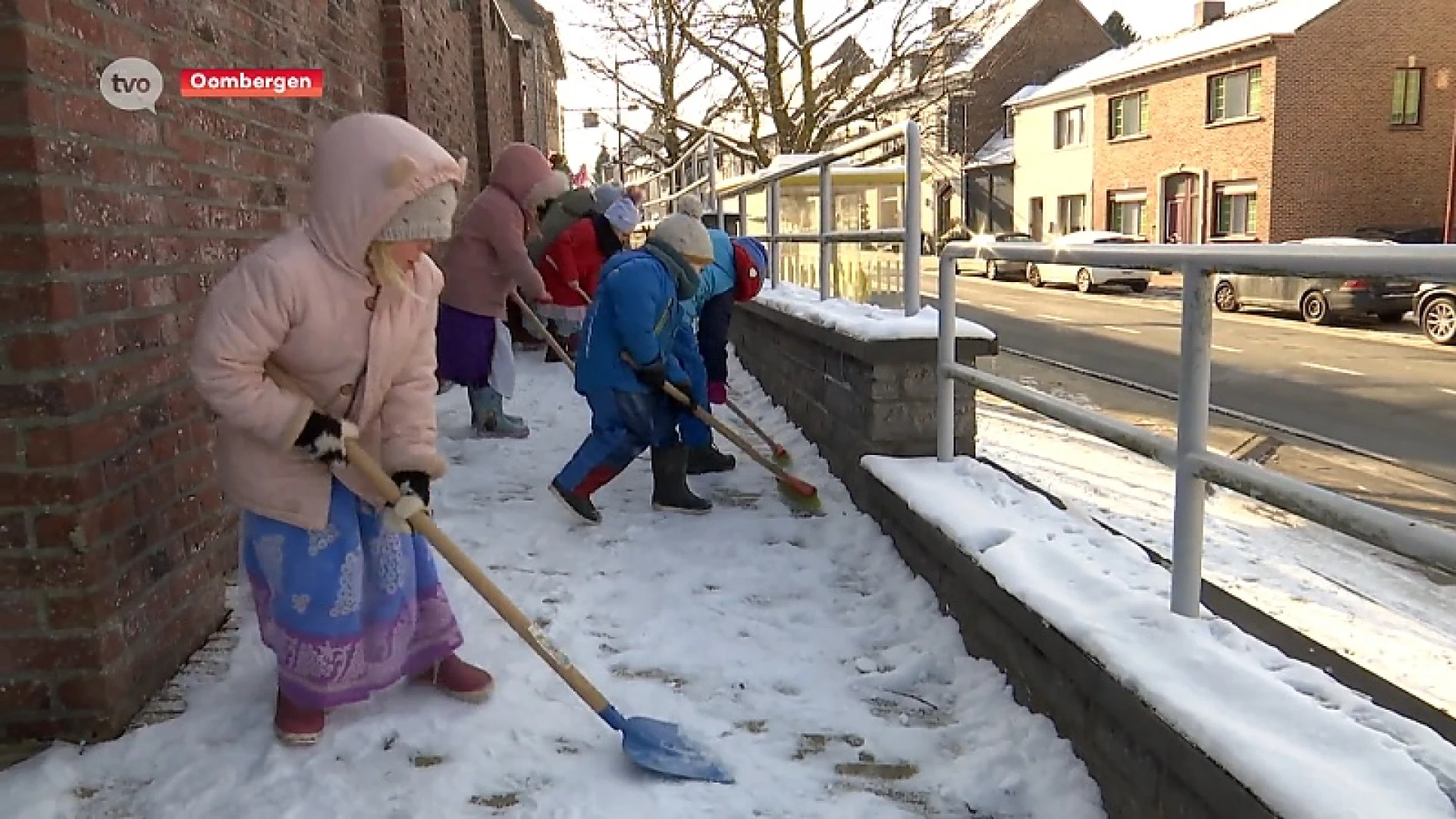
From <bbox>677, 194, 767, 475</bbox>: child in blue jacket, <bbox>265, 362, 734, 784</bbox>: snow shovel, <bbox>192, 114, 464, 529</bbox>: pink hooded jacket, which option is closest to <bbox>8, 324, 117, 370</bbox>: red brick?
<bbox>192, 114, 464, 529</bbox>: pink hooded jacket

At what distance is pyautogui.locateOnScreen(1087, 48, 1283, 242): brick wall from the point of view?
29953mm

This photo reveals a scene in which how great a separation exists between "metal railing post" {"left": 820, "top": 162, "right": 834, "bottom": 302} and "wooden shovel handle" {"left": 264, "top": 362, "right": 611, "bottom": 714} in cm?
370

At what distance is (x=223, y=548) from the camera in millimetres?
3748

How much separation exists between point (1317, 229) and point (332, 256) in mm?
32003

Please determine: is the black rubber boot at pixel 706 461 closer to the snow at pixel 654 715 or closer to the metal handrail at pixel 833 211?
the metal handrail at pixel 833 211

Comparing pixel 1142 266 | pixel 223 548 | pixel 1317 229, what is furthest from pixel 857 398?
pixel 1317 229

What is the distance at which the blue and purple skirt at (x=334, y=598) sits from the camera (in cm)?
289

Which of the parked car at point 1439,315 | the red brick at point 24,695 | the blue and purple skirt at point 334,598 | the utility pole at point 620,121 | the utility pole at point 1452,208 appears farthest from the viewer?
the utility pole at point 1452,208

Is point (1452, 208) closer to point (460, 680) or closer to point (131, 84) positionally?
point (460, 680)

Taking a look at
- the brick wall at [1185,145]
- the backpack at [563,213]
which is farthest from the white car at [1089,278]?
the backpack at [563,213]

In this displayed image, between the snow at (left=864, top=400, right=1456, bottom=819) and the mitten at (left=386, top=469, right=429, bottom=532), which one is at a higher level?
the mitten at (left=386, top=469, right=429, bottom=532)

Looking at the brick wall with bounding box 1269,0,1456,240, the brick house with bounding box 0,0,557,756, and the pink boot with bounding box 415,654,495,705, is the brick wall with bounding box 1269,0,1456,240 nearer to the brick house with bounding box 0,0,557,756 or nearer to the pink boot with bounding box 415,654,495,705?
the pink boot with bounding box 415,654,495,705

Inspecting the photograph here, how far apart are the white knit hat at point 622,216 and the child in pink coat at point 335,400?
12.1 ft

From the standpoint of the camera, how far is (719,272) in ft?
21.4
